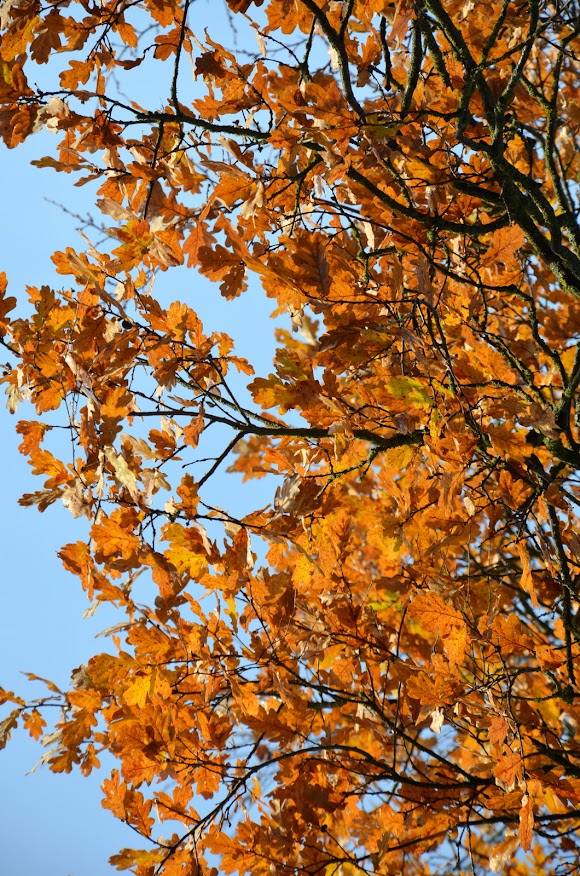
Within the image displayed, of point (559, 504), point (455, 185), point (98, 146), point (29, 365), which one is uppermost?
point (98, 146)

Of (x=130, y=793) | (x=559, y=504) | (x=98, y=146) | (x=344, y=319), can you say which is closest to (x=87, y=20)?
(x=98, y=146)

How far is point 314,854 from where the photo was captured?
2.41 m

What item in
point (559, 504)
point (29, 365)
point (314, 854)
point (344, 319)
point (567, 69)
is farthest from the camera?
point (567, 69)

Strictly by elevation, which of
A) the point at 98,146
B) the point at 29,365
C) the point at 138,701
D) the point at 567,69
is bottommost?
the point at 138,701

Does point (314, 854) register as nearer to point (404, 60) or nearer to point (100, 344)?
point (100, 344)

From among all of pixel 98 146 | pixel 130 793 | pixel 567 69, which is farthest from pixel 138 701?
pixel 567 69

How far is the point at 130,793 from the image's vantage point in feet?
8.11

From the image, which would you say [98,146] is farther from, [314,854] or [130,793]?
[314,854]

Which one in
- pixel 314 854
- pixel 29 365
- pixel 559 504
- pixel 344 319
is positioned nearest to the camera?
pixel 344 319

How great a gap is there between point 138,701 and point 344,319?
4.68 ft

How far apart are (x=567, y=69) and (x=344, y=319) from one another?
3.40 m

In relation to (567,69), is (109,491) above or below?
below

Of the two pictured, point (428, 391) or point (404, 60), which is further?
point (404, 60)

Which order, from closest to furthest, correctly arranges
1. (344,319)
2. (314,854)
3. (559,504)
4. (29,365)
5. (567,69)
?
(344,319) → (559,504) → (29,365) → (314,854) → (567,69)
